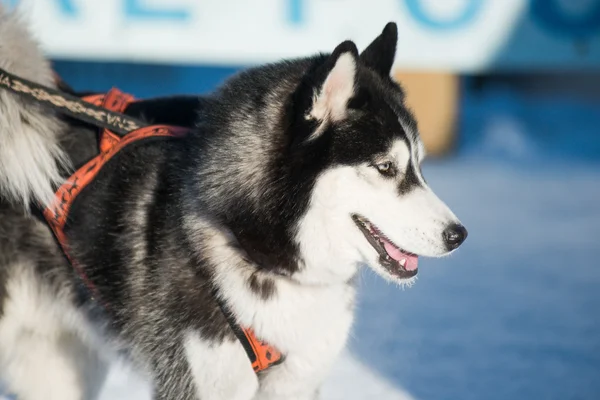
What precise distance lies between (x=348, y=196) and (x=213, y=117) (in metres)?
0.42

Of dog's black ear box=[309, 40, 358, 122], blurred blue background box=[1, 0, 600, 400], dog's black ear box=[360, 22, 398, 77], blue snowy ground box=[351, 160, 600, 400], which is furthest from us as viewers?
blurred blue background box=[1, 0, 600, 400]

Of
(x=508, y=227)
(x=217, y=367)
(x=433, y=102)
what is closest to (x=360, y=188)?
(x=217, y=367)

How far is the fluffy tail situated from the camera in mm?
2271

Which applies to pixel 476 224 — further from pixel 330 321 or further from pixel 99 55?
pixel 330 321

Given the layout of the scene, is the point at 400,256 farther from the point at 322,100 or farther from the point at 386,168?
the point at 322,100

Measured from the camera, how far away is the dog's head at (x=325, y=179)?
195 cm

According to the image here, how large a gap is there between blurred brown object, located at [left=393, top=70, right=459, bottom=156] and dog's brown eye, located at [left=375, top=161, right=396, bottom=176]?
5322mm

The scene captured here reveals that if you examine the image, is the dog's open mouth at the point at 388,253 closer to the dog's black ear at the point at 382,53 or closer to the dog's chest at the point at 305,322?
the dog's chest at the point at 305,322

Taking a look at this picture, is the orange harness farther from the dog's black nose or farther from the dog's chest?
the dog's black nose

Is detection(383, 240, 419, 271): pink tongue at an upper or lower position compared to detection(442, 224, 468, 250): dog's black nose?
lower

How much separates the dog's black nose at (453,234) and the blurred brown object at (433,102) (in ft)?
17.5

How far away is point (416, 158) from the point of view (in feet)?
6.82

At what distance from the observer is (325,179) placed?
6.39 ft

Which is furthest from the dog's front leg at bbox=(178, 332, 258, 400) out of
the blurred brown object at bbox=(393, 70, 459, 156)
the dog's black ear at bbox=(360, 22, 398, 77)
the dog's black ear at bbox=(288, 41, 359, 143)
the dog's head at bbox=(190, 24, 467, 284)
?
the blurred brown object at bbox=(393, 70, 459, 156)
